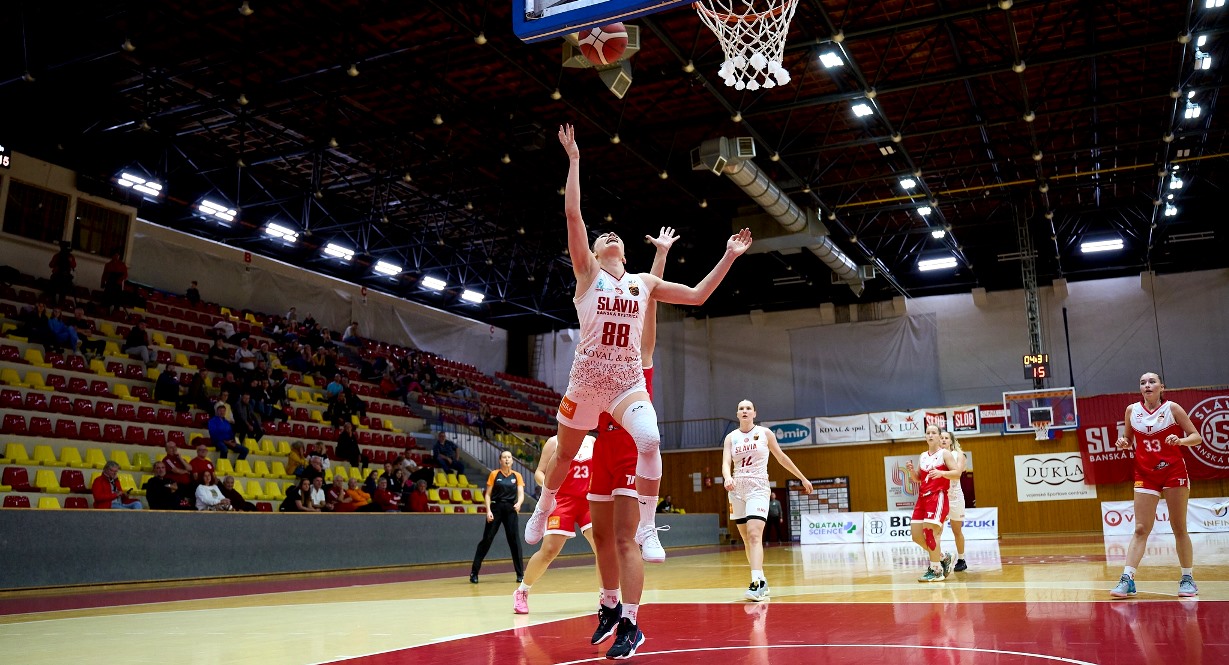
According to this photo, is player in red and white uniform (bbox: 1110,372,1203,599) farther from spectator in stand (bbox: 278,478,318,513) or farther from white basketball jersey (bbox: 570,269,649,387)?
spectator in stand (bbox: 278,478,318,513)

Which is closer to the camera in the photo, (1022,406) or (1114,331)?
(1022,406)

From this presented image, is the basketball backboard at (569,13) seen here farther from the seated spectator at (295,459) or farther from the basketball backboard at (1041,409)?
the basketball backboard at (1041,409)

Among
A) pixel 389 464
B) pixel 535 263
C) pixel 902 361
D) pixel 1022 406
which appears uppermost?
pixel 535 263

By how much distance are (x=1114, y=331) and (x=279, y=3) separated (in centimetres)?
2890

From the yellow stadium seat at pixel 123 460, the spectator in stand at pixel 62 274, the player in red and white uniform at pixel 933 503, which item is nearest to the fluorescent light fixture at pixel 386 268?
the spectator in stand at pixel 62 274

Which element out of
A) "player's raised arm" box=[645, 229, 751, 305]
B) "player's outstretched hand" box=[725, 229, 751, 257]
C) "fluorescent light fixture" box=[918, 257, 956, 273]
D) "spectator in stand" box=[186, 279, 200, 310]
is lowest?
"player's raised arm" box=[645, 229, 751, 305]

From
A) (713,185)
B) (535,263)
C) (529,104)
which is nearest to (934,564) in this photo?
(529,104)

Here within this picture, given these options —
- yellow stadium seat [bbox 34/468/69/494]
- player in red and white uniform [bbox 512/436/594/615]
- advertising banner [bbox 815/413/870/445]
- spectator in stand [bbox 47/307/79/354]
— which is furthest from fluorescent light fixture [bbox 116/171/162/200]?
advertising banner [bbox 815/413/870/445]

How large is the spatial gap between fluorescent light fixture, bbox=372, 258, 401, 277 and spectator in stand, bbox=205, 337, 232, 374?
1029cm

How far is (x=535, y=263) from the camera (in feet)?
103

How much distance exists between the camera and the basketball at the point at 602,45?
8.13 m

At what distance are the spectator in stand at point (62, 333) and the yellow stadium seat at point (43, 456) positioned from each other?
3.56 metres

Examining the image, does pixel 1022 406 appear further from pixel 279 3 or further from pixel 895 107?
pixel 279 3

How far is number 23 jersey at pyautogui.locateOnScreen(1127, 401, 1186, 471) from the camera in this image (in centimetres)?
834
